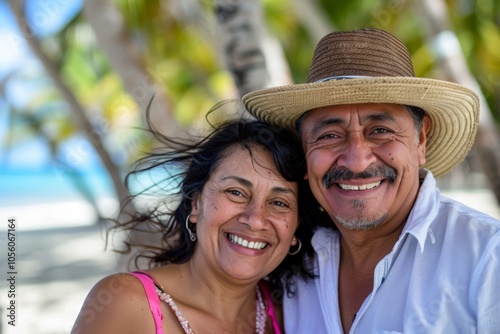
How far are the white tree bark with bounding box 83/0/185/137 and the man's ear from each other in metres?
2.14

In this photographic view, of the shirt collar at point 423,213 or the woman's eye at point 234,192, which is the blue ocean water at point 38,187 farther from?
the shirt collar at point 423,213

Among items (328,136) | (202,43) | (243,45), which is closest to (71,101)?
(243,45)

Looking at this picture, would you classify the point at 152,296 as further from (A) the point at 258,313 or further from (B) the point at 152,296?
(A) the point at 258,313

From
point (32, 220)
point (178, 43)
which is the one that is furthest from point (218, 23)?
point (32, 220)

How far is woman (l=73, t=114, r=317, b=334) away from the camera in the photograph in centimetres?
281

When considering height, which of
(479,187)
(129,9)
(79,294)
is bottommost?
(79,294)

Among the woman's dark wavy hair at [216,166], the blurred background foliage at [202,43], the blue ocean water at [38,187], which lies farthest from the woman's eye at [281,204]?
the blue ocean water at [38,187]

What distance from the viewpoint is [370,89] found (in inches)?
109

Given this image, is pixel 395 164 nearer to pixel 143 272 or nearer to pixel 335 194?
pixel 335 194

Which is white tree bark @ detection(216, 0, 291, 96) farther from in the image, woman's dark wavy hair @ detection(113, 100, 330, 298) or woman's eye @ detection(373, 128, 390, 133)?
woman's eye @ detection(373, 128, 390, 133)

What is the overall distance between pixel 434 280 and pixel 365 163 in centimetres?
56

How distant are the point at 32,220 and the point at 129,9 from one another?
17978 millimetres

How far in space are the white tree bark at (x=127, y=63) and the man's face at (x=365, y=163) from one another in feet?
6.86

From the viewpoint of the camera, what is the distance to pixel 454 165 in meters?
3.48
